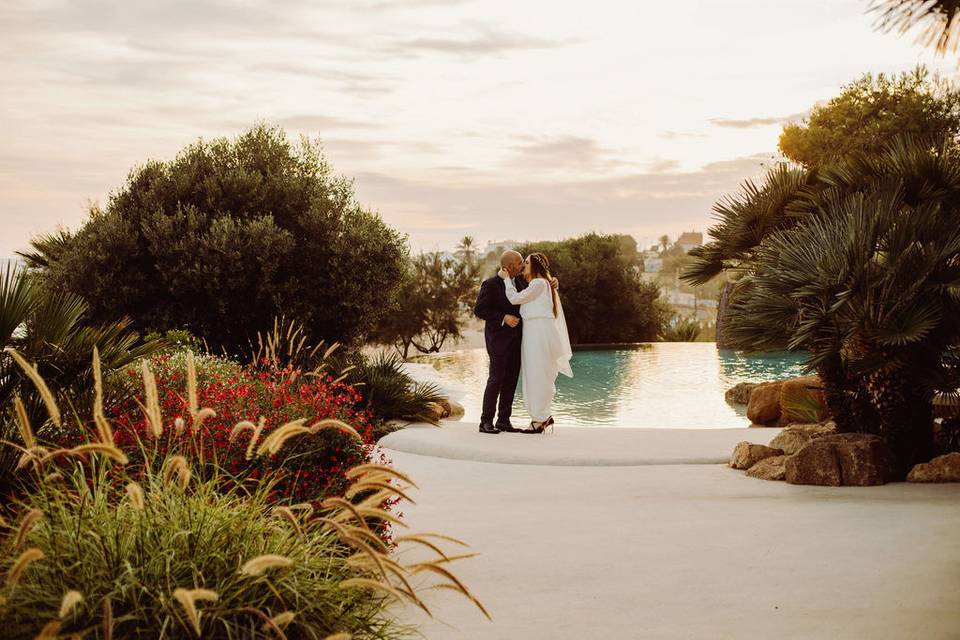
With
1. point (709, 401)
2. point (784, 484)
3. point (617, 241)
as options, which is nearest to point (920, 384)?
point (784, 484)

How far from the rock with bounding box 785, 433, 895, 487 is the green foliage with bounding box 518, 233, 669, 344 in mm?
26043

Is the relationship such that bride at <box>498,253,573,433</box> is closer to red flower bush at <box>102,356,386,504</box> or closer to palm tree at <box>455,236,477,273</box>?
red flower bush at <box>102,356,386,504</box>

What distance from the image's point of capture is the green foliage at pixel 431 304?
105 ft

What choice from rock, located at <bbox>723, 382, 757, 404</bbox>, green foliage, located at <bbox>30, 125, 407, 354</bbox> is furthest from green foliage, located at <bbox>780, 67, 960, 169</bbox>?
green foliage, located at <bbox>30, 125, 407, 354</bbox>

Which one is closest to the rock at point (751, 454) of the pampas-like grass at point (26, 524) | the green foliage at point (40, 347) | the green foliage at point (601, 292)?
the green foliage at point (40, 347)

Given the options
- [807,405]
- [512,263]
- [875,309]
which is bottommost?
[807,405]

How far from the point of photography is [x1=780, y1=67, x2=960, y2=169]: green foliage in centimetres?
3180

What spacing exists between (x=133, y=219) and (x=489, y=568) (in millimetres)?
14369

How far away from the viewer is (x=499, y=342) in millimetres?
11242

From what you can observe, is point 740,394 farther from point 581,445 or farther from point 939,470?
point 939,470

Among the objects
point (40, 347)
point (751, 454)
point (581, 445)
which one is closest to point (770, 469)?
point (751, 454)

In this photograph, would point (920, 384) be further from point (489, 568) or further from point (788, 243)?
point (489, 568)

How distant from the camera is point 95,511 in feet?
10.8

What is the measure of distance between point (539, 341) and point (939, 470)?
4.66 metres
